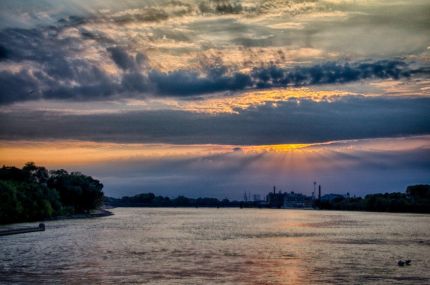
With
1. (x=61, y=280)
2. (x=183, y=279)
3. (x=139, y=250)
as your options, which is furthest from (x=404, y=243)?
(x=61, y=280)

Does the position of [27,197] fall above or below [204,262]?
above

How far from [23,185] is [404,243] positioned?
91644 mm

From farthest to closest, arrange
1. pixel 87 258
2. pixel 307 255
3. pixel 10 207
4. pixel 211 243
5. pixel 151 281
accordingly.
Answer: pixel 10 207
pixel 211 243
pixel 307 255
pixel 87 258
pixel 151 281

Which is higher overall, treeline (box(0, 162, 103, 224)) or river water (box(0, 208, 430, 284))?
treeline (box(0, 162, 103, 224))

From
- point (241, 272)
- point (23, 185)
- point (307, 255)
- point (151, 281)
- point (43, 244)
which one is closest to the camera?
point (151, 281)

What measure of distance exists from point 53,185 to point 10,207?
7044 cm

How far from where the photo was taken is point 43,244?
3226 inches

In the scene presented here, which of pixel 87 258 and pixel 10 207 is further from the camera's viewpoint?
pixel 10 207

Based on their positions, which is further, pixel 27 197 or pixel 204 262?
pixel 27 197

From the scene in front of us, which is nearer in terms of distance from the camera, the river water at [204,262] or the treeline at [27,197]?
the river water at [204,262]

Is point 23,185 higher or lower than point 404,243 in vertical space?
higher

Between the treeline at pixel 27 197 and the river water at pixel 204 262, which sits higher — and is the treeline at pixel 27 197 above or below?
above

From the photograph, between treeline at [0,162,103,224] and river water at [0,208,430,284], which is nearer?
river water at [0,208,430,284]

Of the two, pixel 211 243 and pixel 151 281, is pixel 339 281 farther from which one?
pixel 211 243
